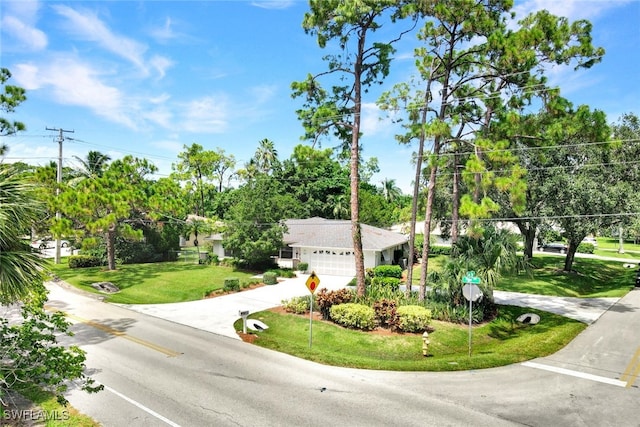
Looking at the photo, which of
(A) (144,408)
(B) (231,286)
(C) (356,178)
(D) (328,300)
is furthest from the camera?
(B) (231,286)

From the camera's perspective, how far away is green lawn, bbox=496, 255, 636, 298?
94.2ft

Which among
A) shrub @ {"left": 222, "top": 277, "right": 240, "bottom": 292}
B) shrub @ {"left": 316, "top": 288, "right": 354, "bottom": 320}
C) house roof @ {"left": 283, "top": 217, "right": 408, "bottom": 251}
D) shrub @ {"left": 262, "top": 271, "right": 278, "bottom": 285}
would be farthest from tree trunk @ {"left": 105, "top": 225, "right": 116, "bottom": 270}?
shrub @ {"left": 316, "top": 288, "right": 354, "bottom": 320}

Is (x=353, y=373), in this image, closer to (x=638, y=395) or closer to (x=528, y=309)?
(x=638, y=395)

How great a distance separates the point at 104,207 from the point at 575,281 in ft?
125

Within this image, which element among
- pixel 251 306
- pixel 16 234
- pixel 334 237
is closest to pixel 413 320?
pixel 251 306

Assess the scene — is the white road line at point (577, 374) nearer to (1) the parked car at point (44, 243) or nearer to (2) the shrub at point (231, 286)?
(1) the parked car at point (44, 243)

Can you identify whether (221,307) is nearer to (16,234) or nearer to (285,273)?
(285,273)

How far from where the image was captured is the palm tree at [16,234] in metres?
6.87

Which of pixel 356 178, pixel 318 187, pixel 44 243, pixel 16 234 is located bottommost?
pixel 44 243

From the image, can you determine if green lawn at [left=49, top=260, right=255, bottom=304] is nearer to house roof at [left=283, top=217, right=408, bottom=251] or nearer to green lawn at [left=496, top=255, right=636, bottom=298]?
house roof at [left=283, top=217, right=408, bottom=251]

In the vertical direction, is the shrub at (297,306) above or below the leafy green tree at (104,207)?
below

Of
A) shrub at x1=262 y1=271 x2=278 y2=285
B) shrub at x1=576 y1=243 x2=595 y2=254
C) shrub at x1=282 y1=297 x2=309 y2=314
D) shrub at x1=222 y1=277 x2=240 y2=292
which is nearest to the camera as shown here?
shrub at x1=282 y1=297 x2=309 y2=314

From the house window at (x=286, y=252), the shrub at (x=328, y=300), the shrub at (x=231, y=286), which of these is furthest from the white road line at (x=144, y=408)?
the house window at (x=286, y=252)

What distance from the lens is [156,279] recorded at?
31.0 metres
